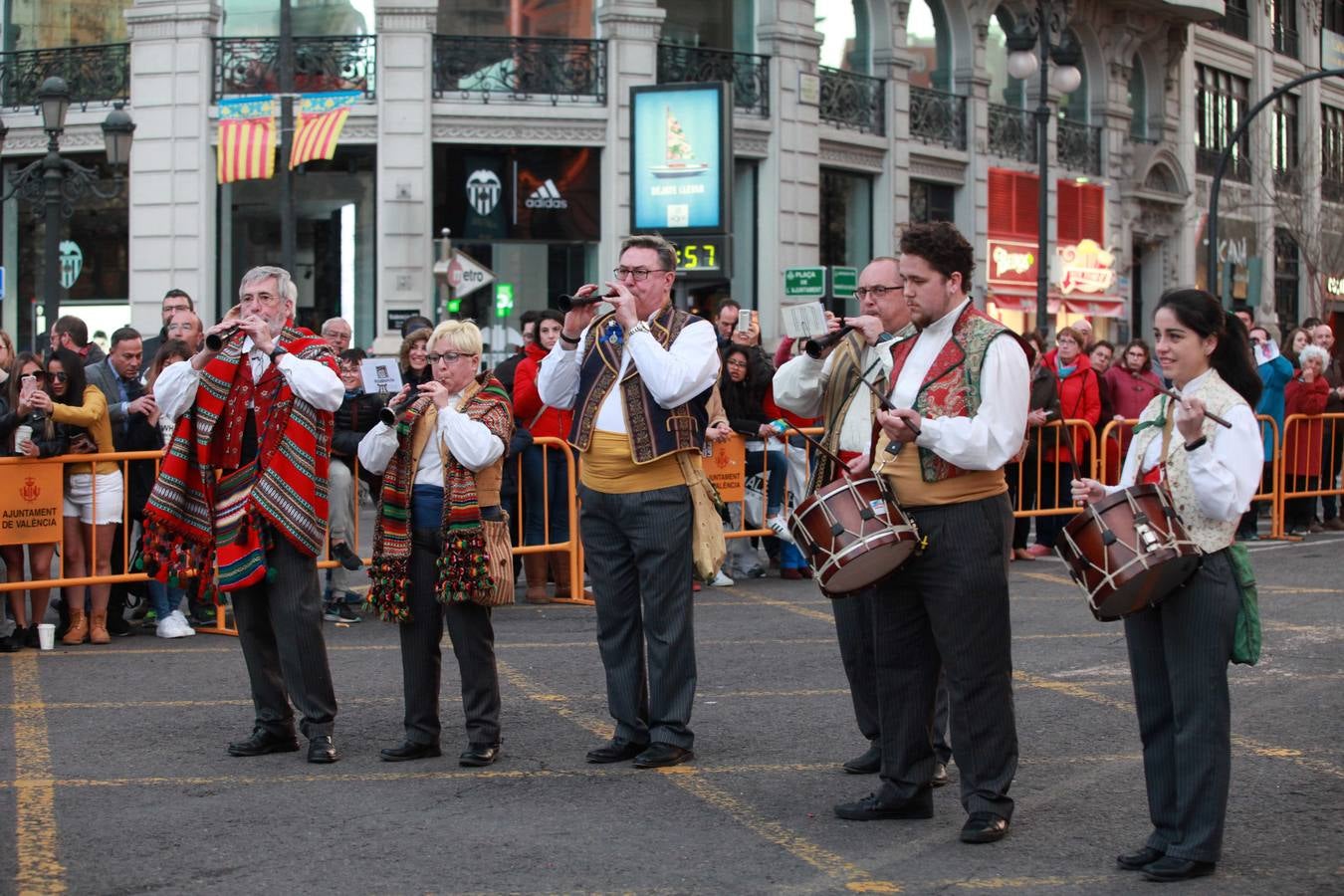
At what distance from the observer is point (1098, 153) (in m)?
35.7

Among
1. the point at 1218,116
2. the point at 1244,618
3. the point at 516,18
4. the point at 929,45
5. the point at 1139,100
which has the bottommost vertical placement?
the point at 1244,618

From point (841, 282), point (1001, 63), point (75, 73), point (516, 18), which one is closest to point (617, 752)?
point (841, 282)

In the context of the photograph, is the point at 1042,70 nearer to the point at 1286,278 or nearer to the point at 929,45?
the point at 929,45

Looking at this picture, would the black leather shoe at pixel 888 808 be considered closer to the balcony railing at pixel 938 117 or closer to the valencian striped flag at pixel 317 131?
the valencian striped flag at pixel 317 131

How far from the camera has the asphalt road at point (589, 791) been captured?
5707 mm

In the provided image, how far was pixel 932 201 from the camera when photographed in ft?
104

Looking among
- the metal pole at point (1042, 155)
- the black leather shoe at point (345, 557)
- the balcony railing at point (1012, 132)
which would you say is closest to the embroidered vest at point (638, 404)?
the black leather shoe at point (345, 557)

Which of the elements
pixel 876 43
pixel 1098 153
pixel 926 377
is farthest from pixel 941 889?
pixel 1098 153

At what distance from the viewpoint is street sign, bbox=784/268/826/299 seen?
2483 cm

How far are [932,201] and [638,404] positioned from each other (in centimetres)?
2509

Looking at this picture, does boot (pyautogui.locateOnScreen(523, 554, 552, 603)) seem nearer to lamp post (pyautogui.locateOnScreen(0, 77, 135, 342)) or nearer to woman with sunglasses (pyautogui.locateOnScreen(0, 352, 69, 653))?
woman with sunglasses (pyautogui.locateOnScreen(0, 352, 69, 653))

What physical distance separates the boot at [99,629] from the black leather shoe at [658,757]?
492 centimetres

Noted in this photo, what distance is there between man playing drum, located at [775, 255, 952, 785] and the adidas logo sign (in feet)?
62.8

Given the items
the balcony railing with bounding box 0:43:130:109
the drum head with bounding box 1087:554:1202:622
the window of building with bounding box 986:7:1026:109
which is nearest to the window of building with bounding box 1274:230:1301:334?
the window of building with bounding box 986:7:1026:109
